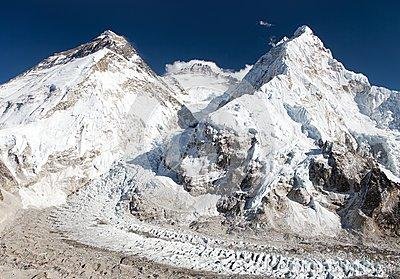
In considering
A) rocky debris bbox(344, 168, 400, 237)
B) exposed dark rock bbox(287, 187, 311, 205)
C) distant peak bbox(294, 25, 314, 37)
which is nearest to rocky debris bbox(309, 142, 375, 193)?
rocky debris bbox(344, 168, 400, 237)

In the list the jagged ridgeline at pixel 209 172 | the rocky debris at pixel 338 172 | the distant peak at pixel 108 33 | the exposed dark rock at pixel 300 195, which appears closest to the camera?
the jagged ridgeline at pixel 209 172

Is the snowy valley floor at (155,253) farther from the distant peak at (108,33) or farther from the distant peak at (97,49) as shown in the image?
the distant peak at (108,33)

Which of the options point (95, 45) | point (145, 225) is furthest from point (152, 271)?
point (95, 45)

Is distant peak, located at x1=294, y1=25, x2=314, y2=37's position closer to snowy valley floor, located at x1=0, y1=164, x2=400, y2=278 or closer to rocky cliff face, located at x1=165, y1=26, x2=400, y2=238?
rocky cliff face, located at x1=165, y1=26, x2=400, y2=238

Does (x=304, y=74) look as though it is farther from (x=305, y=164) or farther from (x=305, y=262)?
(x=305, y=262)

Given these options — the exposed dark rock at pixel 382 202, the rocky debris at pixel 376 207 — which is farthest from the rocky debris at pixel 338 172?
the exposed dark rock at pixel 382 202

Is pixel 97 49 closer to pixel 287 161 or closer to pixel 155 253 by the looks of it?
pixel 287 161

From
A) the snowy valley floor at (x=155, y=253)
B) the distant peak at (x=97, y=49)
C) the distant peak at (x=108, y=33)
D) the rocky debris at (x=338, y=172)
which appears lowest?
the snowy valley floor at (x=155, y=253)

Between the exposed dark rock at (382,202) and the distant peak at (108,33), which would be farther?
the distant peak at (108,33)

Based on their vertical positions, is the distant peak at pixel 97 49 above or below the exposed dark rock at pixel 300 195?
→ above
